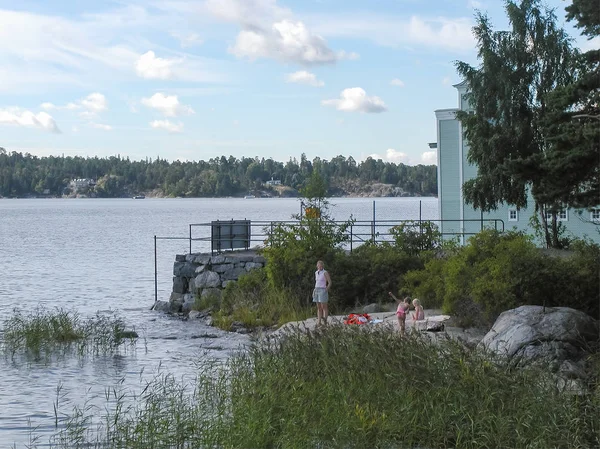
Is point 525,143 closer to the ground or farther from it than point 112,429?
farther from it

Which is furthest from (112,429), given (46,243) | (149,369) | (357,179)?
(357,179)

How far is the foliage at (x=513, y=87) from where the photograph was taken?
123ft

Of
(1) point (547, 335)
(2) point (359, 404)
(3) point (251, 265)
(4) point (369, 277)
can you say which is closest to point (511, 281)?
(1) point (547, 335)

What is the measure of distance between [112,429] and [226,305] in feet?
55.0

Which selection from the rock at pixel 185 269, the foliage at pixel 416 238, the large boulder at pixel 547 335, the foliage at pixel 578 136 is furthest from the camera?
the rock at pixel 185 269

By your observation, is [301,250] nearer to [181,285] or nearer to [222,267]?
[222,267]

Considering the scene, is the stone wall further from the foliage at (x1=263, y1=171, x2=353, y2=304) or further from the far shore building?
the far shore building

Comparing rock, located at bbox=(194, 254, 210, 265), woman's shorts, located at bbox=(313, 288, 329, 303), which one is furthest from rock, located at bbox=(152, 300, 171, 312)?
woman's shorts, located at bbox=(313, 288, 329, 303)

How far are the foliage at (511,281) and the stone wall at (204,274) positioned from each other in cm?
1076

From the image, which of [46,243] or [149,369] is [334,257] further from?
[46,243]

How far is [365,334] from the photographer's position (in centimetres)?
1393

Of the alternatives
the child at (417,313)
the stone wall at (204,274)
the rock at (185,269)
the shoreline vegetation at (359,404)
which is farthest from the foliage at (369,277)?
the shoreline vegetation at (359,404)

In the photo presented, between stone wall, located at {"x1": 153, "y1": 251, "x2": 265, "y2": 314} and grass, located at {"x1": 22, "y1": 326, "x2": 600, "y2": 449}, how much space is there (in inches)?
751

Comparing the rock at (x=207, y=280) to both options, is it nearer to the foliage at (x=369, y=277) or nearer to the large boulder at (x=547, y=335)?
the foliage at (x=369, y=277)
